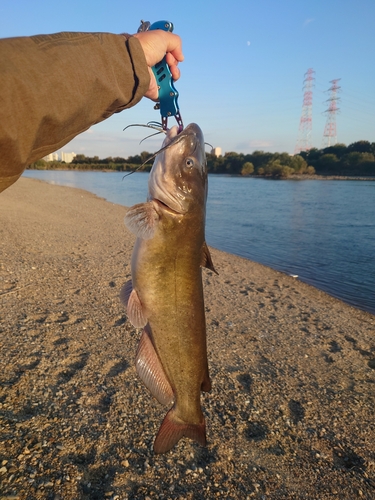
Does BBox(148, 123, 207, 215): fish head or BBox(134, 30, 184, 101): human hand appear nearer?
BBox(134, 30, 184, 101): human hand

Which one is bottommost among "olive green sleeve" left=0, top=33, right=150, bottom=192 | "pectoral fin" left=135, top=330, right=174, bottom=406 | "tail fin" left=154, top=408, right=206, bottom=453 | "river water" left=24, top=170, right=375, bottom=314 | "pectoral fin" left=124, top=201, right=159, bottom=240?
"river water" left=24, top=170, right=375, bottom=314

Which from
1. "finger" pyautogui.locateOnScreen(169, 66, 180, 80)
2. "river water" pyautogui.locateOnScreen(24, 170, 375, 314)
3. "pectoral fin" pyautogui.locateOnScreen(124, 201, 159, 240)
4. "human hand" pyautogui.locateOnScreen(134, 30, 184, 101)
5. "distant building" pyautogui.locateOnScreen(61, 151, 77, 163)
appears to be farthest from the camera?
"distant building" pyautogui.locateOnScreen(61, 151, 77, 163)

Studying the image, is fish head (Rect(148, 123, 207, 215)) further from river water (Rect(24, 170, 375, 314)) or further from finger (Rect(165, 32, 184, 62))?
river water (Rect(24, 170, 375, 314))

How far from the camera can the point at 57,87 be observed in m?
1.72

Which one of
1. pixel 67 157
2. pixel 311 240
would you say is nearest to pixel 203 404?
pixel 311 240

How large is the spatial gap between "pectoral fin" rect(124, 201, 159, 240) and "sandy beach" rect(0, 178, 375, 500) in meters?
2.31

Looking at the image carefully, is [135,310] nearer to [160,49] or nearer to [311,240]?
[160,49]

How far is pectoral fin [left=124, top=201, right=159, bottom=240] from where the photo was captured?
2.46 m

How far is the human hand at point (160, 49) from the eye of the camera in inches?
92.6

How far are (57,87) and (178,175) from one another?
105 centimetres

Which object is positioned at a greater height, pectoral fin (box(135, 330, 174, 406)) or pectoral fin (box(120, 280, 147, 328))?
pectoral fin (box(120, 280, 147, 328))

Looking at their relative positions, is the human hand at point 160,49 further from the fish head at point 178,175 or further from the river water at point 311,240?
the river water at point 311,240

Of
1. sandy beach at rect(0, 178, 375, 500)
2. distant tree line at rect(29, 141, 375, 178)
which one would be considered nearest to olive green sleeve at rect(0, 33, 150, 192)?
sandy beach at rect(0, 178, 375, 500)

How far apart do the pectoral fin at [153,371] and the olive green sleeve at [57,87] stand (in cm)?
148
